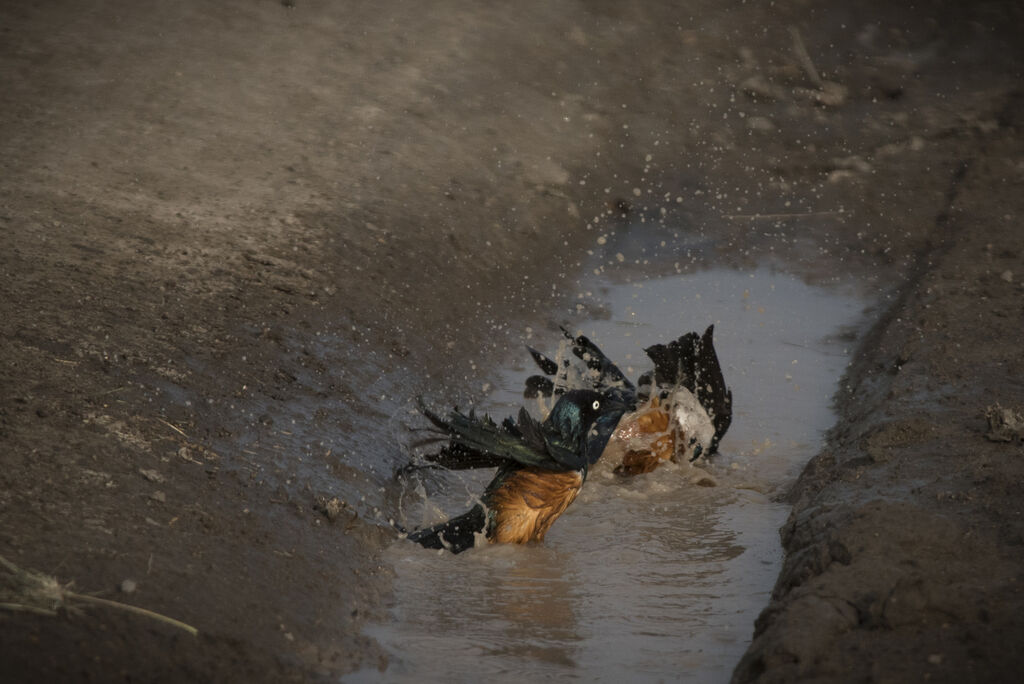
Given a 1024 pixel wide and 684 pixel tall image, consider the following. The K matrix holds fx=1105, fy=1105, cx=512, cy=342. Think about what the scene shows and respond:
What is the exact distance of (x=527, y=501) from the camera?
4.53 m

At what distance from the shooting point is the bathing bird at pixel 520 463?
4.36 meters

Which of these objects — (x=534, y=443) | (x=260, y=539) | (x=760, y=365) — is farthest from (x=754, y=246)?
(x=260, y=539)

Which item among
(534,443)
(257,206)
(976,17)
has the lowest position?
(257,206)

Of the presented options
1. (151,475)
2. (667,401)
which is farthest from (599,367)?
(151,475)

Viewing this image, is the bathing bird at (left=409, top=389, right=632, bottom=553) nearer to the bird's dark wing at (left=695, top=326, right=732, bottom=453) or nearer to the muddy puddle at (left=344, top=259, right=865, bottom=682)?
the muddy puddle at (left=344, top=259, right=865, bottom=682)

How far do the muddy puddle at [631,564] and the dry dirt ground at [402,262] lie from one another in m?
0.22

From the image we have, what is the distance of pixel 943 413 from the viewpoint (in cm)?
521

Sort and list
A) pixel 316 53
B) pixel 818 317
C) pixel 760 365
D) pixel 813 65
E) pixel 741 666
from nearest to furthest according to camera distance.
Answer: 1. pixel 741 666
2. pixel 760 365
3. pixel 818 317
4. pixel 316 53
5. pixel 813 65

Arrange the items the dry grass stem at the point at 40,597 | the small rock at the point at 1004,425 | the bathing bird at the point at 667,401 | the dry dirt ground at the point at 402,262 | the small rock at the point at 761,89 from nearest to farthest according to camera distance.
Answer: the dry grass stem at the point at 40,597
the dry dirt ground at the point at 402,262
the small rock at the point at 1004,425
the bathing bird at the point at 667,401
the small rock at the point at 761,89

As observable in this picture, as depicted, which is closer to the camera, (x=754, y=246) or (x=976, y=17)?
(x=754, y=246)

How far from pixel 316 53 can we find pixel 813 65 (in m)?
5.11

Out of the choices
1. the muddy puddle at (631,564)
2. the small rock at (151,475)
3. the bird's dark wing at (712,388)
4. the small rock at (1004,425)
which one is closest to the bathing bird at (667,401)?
the bird's dark wing at (712,388)

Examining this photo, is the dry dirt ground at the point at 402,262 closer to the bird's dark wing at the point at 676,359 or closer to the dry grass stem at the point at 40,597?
the dry grass stem at the point at 40,597

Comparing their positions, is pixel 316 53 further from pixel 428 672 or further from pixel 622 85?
pixel 428 672
